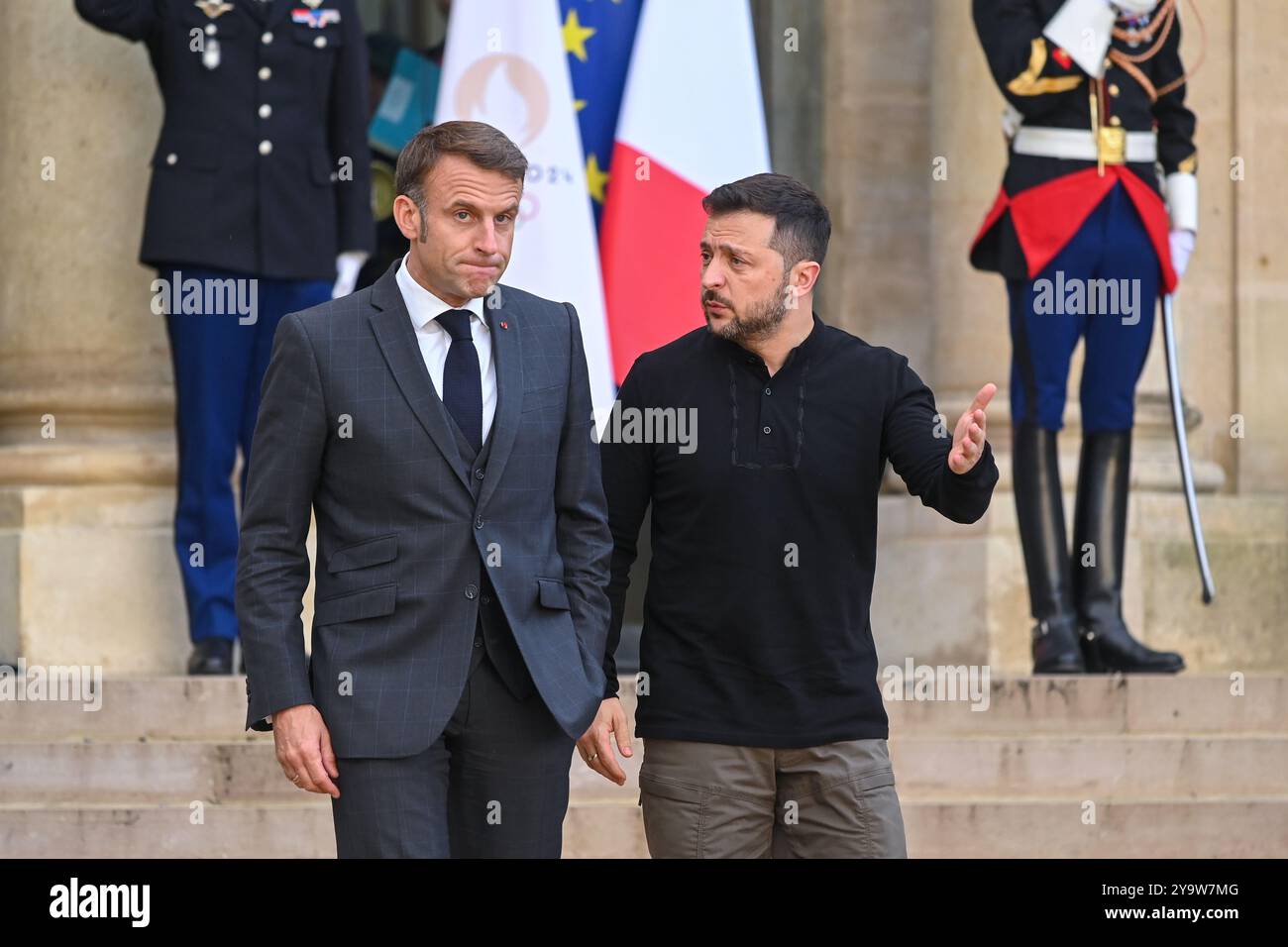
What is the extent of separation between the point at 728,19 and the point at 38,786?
363 centimetres

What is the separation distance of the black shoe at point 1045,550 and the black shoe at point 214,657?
2480mm

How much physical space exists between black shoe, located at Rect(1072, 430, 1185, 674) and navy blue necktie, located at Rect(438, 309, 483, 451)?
3652mm

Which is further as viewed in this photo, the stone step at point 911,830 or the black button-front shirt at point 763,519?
the stone step at point 911,830

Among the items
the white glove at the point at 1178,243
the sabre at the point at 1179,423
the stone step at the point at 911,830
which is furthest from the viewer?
the sabre at the point at 1179,423

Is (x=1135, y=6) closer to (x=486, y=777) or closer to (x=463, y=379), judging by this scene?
(x=463, y=379)

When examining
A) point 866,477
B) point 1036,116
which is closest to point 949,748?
point 1036,116

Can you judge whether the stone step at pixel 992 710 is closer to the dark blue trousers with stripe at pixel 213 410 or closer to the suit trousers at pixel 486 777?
the dark blue trousers with stripe at pixel 213 410

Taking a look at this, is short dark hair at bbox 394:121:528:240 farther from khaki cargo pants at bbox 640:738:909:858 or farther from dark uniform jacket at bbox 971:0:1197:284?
dark uniform jacket at bbox 971:0:1197:284

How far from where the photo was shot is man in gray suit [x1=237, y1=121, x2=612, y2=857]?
3648mm

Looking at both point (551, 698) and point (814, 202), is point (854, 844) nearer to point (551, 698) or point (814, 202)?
point (551, 698)

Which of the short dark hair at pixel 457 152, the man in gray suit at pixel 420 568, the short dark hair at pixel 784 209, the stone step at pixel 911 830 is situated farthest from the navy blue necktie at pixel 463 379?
the stone step at pixel 911 830

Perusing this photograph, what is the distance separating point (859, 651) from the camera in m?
4.00

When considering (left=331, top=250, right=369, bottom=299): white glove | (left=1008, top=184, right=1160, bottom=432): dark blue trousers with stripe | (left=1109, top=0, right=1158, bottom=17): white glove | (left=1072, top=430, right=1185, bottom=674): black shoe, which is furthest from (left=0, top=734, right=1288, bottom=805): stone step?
(left=1109, top=0, right=1158, bottom=17): white glove

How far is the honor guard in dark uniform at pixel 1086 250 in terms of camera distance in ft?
22.8
